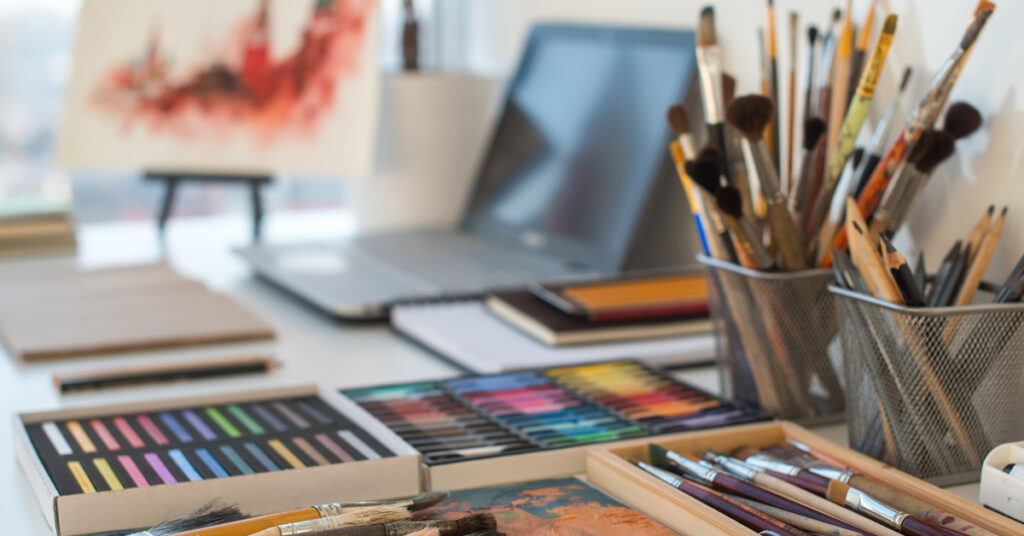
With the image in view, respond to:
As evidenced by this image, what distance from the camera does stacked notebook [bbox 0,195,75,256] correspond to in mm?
1389

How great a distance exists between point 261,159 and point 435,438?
0.91 metres

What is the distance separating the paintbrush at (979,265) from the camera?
66 centimetres

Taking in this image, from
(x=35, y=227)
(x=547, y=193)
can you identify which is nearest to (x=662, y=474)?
(x=547, y=193)

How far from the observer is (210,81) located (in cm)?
153

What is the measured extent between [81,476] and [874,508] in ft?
1.32

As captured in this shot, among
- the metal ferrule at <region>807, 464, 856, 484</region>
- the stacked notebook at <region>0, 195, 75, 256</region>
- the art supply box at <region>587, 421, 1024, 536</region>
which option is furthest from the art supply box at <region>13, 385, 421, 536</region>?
the stacked notebook at <region>0, 195, 75, 256</region>

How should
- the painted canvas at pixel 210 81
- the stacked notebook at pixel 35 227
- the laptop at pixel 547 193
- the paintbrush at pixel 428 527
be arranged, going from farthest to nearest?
the painted canvas at pixel 210 81 → the stacked notebook at pixel 35 227 → the laptop at pixel 547 193 → the paintbrush at pixel 428 527

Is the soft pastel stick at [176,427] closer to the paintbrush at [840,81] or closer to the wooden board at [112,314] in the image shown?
the wooden board at [112,314]

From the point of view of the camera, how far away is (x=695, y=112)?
1.17 m

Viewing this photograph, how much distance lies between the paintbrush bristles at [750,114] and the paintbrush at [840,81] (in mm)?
116

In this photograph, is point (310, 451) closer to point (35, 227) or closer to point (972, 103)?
point (972, 103)

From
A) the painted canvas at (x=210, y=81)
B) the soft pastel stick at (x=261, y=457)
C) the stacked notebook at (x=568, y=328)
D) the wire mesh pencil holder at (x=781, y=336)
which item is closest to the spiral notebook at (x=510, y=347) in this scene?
the stacked notebook at (x=568, y=328)

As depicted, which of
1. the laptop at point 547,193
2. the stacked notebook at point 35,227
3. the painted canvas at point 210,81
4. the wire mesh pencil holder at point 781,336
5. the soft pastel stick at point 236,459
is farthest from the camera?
the painted canvas at point 210,81

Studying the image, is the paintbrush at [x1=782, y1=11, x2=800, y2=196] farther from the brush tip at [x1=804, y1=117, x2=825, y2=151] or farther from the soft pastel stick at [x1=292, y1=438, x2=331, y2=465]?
the soft pastel stick at [x1=292, y1=438, x2=331, y2=465]
